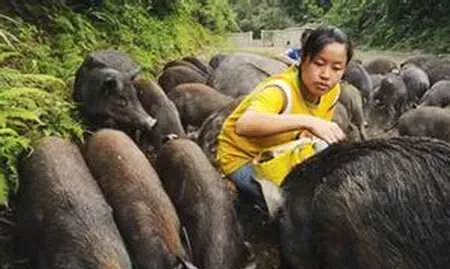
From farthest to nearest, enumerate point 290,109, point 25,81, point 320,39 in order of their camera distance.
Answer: point 25,81
point 290,109
point 320,39

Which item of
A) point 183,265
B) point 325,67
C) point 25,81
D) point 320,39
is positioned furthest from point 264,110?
point 25,81

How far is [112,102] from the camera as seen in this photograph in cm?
739

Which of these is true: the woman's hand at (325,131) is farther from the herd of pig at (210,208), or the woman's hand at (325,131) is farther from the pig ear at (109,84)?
the pig ear at (109,84)

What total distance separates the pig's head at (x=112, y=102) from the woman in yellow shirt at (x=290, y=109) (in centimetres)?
143

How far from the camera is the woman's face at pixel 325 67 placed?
Result: 5379 mm

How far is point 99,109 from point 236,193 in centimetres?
200

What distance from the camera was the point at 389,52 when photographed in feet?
65.3

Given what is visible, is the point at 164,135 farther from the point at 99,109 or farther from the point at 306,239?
the point at 306,239

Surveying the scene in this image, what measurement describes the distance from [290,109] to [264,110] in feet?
0.90

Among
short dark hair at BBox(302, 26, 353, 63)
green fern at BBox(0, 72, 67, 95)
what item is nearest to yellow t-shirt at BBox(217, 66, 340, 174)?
short dark hair at BBox(302, 26, 353, 63)

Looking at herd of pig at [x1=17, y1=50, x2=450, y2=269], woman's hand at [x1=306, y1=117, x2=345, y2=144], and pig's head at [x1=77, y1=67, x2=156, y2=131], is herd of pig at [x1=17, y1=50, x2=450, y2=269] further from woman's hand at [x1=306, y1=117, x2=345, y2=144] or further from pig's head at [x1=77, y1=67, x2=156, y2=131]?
pig's head at [x1=77, y1=67, x2=156, y2=131]

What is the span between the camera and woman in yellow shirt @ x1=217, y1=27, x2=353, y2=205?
5.25m

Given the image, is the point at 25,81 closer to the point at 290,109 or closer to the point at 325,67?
the point at 290,109

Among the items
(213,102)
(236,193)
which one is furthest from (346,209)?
(213,102)
